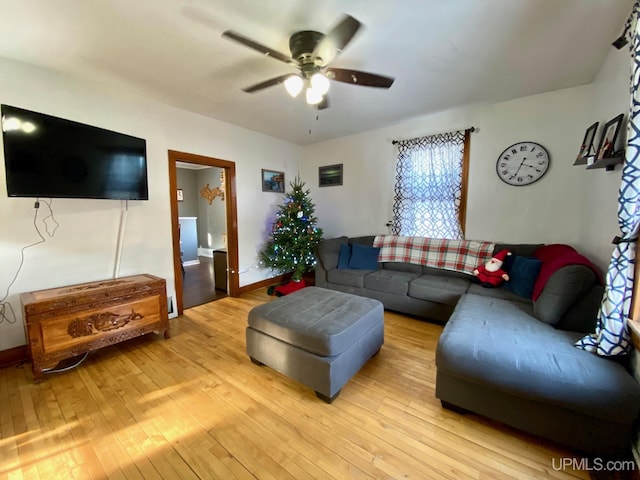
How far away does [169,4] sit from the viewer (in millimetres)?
1532

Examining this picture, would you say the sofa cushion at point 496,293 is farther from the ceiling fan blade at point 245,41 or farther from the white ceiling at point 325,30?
the ceiling fan blade at point 245,41

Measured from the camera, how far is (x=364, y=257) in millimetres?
3621

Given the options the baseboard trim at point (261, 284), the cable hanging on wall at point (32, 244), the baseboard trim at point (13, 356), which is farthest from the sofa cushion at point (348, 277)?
the baseboard trim at point (13, 356)

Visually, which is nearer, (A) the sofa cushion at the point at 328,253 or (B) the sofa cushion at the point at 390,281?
(B) the sofa cushion at the point at 390,281

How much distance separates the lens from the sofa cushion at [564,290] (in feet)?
5.78

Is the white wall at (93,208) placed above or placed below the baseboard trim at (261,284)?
above

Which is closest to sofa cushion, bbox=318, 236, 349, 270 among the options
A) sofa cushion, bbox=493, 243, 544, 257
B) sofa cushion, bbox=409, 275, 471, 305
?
sofa cushion, bbox=409, 275, 471, 305

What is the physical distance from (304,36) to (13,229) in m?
2.80

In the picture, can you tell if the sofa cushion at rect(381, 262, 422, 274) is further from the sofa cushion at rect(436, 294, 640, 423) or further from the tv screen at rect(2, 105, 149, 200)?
the tv screen at rect(2, 105, 149, 200)

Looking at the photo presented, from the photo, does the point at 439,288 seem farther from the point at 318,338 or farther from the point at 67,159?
the point at 67,159

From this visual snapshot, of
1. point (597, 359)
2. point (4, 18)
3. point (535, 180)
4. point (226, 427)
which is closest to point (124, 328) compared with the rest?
point (226, 427)

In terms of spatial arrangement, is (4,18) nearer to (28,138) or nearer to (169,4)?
(28,138)

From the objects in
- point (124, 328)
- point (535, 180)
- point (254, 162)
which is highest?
point (254, 162)

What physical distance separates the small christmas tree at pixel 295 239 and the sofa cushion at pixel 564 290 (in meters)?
2.78
